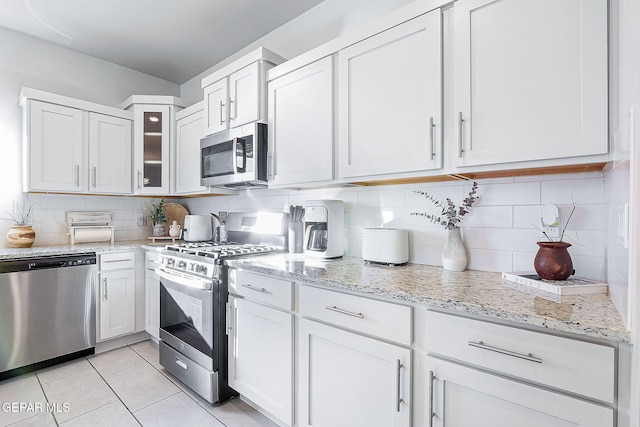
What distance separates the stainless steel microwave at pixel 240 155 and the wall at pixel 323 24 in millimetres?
838

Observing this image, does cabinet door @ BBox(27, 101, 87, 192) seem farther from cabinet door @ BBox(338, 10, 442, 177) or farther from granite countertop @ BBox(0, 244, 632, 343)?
cabinet door @ BBox(338, 10, 442, 177)

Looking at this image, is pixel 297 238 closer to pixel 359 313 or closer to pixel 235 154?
pixel 235 154

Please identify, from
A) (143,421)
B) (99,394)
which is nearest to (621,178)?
(143,421)

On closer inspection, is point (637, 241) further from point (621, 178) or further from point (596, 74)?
point (596, 74)

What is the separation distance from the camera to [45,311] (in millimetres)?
2402

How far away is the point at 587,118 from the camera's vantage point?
1.08 meters

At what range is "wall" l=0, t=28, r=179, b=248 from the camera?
270 cm

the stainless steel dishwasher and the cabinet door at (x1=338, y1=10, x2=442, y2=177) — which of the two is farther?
the stainless steel dishwasher

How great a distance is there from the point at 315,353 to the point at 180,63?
10.7 feet

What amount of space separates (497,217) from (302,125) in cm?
124

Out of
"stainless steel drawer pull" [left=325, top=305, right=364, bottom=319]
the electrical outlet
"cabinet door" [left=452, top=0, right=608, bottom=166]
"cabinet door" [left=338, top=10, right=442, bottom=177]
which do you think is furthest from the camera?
the electrical outlet

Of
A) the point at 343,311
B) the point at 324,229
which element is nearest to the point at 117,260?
the point at 324,229

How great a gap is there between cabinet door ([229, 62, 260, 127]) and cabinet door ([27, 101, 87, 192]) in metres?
1.60

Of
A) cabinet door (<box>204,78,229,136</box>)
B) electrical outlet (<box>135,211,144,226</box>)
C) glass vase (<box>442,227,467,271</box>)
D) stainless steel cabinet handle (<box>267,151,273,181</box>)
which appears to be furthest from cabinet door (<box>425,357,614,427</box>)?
electrical outlet (<box>135,211,144,226</box>)
